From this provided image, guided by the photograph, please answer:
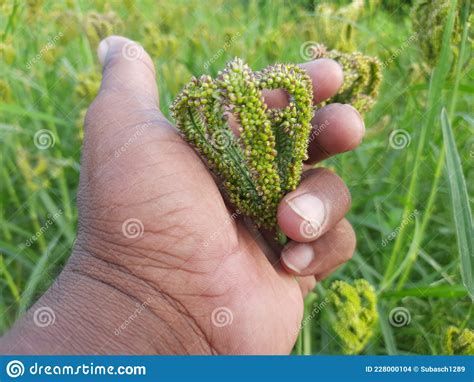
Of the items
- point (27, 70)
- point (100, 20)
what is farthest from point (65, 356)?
point (27, 70)

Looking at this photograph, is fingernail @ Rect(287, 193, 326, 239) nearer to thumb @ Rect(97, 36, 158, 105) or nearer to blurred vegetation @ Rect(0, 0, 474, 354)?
blurred vegetation @ Rect(0, 0, 474, 354)

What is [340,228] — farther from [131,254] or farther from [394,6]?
[394,6]

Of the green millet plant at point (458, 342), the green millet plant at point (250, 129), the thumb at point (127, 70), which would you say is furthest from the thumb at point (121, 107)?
the green millet plant at point (458, 342)

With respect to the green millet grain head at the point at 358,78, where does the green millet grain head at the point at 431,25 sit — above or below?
above

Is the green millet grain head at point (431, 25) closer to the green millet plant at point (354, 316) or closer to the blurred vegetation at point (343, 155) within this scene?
the blurred vegetation at point (343, 155)

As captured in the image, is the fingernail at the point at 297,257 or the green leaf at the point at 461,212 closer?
the green leaf at the point at 461,212

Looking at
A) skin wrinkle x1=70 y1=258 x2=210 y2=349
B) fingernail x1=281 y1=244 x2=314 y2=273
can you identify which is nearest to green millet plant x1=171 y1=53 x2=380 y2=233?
fingernail x1=281 y1=244 x2=314 y2=273

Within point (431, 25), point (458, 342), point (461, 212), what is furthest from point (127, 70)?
point (458, 342)

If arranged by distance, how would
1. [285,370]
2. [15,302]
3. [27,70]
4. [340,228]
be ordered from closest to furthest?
[285,370] < [340,228] < [15,302] < [27,70]
